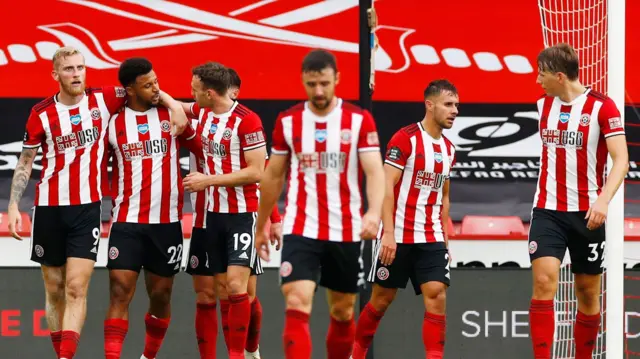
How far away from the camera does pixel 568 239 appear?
7707 millimetres

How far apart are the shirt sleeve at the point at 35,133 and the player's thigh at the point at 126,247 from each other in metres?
0.76

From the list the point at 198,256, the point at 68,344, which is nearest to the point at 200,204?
the point at 198,256

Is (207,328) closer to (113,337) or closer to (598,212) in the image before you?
(113,337)

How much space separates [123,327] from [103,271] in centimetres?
188

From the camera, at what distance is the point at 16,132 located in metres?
10.7

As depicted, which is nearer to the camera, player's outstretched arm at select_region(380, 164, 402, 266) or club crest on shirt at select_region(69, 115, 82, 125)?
player's outstretched arm at select_region(380, 164, 402, 266)

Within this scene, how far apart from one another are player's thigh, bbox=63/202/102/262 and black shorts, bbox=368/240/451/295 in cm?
190

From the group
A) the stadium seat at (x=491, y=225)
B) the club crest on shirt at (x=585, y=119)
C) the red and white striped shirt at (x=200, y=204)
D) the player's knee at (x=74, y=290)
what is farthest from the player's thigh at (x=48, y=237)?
the stadium seat at (x=491, y=225)

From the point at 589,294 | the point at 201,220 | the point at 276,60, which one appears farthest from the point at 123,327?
the point at 276,60

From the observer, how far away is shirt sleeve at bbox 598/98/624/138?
749cm

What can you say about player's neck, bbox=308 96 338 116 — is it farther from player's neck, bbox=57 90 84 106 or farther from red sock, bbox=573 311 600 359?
red sock, bbox=573 311 600 359

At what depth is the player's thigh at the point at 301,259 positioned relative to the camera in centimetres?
650

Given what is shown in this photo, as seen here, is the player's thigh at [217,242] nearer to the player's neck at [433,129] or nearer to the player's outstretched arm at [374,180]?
the player's neck at [433,129]

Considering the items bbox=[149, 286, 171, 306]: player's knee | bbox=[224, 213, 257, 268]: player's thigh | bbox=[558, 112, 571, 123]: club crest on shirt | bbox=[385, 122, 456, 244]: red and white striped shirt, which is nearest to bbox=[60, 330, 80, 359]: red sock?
bbox=[149, 286, 171, 306]: player's knee
